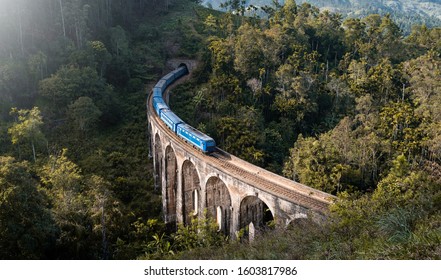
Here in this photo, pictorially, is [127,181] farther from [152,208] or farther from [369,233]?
[369,233]

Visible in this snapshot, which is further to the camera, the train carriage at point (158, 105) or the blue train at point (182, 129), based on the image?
the train carriage at point (158, 105)

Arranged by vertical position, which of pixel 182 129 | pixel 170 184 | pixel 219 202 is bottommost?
pixel 170 184

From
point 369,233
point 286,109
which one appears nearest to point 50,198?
point 369,233

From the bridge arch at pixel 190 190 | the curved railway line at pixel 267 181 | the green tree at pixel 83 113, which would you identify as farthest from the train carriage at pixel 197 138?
the green tree at pixel 83 113

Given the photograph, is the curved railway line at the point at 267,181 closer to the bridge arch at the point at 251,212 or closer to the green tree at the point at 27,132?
the bridge arch at the point at 251,212

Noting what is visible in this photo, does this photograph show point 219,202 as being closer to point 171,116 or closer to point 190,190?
point 190,190

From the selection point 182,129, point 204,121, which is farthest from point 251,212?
point 204,121
